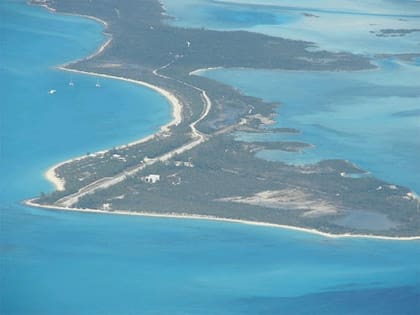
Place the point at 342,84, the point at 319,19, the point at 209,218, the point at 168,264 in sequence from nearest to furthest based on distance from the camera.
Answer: the point at 168,264
the point at 209,218
the point at 342,84
the point at 319,19

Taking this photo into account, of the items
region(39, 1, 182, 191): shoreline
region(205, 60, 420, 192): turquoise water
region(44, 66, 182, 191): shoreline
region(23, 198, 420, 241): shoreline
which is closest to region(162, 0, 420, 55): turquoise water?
region(205, 60, 420, 192): turquoise water

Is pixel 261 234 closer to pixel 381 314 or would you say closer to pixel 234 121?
pixel 381 314

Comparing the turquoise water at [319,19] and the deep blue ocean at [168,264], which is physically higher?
the turquoise water at [319,19]

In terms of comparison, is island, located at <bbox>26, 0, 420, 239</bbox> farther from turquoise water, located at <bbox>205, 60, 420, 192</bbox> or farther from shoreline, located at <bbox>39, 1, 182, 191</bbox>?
turquoise water, located at <bbox>205, 60, 420, 192</bbox>

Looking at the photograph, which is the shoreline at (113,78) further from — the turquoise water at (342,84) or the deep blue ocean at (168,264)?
the turquoise water at (342,84)

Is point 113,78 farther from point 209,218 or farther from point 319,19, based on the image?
point 319,19

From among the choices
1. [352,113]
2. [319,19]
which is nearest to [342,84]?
[352,113]

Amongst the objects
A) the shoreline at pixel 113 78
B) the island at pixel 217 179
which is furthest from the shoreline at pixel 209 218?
the shoreline at pixel 113 78
